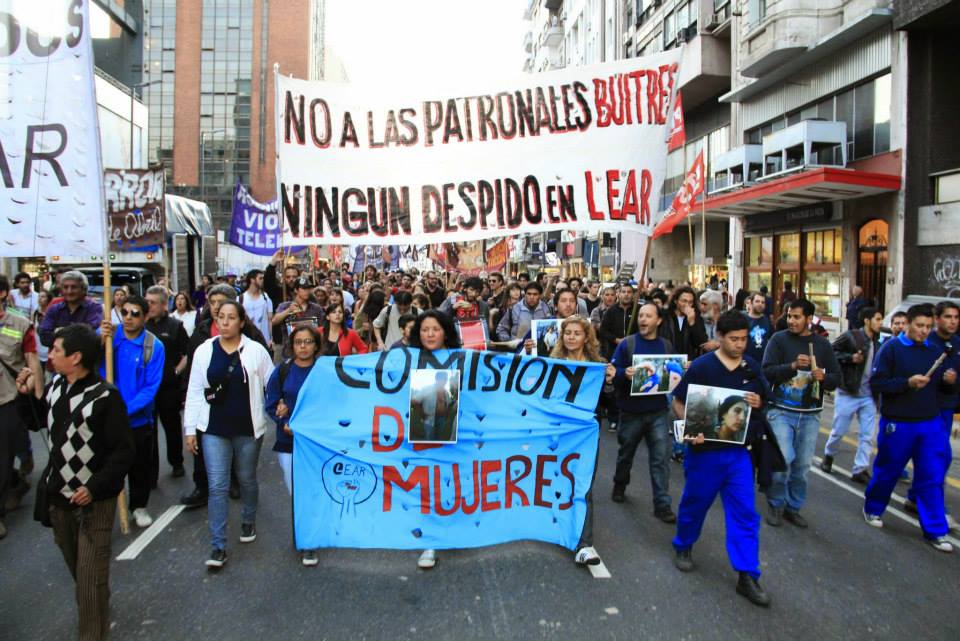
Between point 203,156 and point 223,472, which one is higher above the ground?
point 203,156

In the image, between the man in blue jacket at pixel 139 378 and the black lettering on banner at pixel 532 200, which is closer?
the man in blue jacket at pixel 139 378

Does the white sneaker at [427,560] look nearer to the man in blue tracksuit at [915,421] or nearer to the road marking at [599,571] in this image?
the road marking at [599,571]

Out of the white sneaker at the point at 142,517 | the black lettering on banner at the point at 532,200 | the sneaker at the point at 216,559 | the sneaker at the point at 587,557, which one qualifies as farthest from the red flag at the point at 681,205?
the white sneaker at the point at 142,517

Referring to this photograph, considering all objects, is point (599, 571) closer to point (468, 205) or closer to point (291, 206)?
point (468, 205)

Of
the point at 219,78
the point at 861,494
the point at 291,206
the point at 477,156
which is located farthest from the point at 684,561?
the point at 219,78

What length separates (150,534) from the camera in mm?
5188

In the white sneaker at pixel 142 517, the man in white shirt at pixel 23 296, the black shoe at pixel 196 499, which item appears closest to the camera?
the white sneaker at pixel 142 517

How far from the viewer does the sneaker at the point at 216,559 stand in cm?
451

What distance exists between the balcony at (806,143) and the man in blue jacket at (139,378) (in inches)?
741

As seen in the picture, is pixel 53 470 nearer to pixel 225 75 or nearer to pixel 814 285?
pixel 814 285

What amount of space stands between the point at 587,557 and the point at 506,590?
64cm

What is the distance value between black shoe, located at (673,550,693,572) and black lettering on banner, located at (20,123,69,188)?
4.94 m

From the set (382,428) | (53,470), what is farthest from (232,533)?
(53,470)

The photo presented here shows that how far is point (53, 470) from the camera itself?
140 inches
